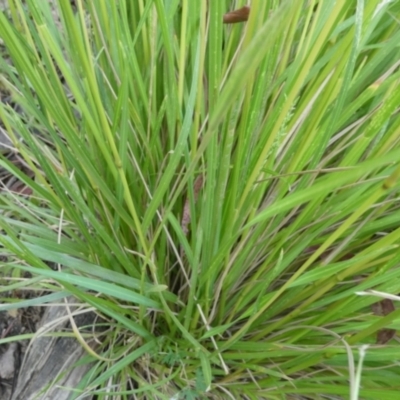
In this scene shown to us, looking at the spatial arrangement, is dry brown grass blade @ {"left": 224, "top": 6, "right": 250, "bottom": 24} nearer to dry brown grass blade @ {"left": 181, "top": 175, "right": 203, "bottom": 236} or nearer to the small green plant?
the small green plant

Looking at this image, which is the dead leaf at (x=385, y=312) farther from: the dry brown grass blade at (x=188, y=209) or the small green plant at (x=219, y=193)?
the dry brown grass blade at (x=188, y=209)

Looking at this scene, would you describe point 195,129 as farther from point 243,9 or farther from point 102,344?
point 102,344

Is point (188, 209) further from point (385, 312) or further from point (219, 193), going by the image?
point (385, 312)

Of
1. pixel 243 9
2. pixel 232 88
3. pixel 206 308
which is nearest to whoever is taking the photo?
pixel 232 88

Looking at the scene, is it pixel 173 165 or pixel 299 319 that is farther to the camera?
pixel 299 319

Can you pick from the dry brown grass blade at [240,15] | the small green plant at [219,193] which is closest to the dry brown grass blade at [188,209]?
the small green plant at [219,193]

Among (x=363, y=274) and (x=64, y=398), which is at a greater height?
(x=363, y=274)

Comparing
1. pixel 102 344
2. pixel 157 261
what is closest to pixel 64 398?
pixel 102 344

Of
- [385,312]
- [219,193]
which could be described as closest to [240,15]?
[219,193]
